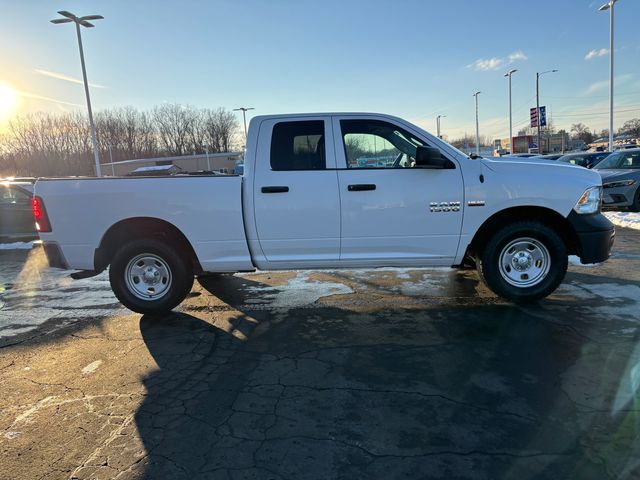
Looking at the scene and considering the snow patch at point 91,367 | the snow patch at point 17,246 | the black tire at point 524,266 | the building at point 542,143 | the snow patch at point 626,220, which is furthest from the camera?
the building at point 542,143

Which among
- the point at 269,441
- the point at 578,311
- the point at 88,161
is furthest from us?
the point at 88,161

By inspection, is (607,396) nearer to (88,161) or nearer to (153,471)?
(153,471)

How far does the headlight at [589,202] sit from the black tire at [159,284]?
4455 mm

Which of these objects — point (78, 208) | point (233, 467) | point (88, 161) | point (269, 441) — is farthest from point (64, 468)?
point (88, 161)

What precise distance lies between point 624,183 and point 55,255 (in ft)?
44.5

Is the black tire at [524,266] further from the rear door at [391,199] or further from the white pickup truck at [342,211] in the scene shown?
the rear door at [391,199]

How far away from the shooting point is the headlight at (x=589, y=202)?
194 inches

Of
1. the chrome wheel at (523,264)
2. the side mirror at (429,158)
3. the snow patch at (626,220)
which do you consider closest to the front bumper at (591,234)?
the chrome wheel at (523,264)

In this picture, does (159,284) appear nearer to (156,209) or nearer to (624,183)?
(156,209)

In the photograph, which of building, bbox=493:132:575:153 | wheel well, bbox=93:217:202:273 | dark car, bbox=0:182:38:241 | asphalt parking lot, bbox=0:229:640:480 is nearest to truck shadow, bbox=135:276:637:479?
asphalt parking lot, bbox=0:229:640:480

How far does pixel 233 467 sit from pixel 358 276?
4547mm

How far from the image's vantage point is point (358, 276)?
6.95 meters

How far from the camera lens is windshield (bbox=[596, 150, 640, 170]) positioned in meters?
12.8

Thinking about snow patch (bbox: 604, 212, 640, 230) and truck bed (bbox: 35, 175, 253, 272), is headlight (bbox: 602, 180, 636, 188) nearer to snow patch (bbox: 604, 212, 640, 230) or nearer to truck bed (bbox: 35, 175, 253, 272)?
snow patch (bbox: 604, 212, 640, 230)
